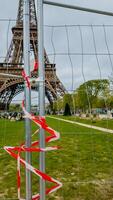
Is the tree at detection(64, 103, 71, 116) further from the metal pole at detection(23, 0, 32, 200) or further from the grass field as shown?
the metal pole at detection(23, 0, 32, 200)

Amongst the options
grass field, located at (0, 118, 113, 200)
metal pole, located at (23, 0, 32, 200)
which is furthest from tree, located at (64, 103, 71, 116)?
metal pole, located at (23, 0, 32, 200)

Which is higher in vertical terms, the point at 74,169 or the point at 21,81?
the point at 21,81

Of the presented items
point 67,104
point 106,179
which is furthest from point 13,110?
point 106,179

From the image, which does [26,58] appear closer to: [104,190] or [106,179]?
[104,190]

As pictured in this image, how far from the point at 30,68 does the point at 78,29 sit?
1.52 metres

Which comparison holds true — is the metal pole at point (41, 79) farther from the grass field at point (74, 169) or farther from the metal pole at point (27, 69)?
the grass field at point (74, 169)

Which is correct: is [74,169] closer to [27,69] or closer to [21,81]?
[21,81]

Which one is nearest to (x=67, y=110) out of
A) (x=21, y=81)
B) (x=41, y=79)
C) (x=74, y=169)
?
(x=21, y=81)

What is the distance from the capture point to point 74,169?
6.71m

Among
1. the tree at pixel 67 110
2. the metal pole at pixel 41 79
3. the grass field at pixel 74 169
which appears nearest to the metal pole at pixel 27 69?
the metal pole at pixel 41 79

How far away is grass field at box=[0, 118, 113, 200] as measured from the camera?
532 centimetres

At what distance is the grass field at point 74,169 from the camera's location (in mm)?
5316

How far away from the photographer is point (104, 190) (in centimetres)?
540

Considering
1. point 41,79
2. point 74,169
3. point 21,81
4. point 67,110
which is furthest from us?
point 74,169
